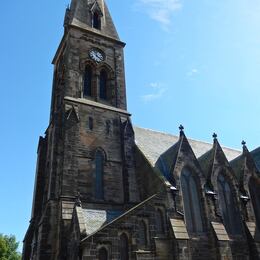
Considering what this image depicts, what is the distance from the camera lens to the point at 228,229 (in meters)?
21.9

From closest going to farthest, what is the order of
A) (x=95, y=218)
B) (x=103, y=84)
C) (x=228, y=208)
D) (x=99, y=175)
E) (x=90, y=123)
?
(x=95, y=218) < (x=99, y=175) < (x=228, y=208) < (x=90, y=123) < (x=103, y=84)

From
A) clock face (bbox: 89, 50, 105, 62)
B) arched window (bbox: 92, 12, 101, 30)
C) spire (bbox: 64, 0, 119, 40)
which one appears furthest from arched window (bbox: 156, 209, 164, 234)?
arched window (bbox: 92, 12, 101, 30)

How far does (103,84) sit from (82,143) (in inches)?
297

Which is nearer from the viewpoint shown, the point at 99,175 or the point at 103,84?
the point at 99,175

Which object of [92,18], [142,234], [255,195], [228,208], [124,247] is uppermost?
[92,18]

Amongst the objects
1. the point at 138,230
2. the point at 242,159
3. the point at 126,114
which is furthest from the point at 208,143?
the point at 138,230

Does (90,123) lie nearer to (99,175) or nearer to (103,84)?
(99,175)

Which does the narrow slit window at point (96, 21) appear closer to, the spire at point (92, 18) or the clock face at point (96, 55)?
the spire at point (92, 18)

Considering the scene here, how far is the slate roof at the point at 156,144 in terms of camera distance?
79.3 ft

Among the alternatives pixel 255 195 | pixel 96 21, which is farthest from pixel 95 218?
pixel 96 21

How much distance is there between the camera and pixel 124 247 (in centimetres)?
1595

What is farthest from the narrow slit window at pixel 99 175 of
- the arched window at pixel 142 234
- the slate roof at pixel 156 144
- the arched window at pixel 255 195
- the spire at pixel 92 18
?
the spire at pixel 92 18

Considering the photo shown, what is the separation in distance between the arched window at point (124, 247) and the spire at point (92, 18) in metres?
20.1

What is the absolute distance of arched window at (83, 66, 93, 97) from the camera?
26.5m
